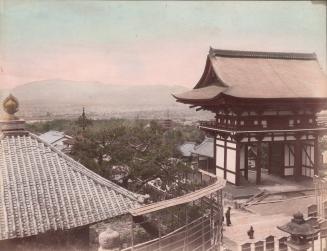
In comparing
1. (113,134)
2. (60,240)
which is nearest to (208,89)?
(113,134)

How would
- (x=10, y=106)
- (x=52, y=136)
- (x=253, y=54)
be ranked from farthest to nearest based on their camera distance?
(x=52, y=136), (x=253, y=54), (x=10, y=106)

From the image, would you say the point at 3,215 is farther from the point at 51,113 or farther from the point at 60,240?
the point at 51,113

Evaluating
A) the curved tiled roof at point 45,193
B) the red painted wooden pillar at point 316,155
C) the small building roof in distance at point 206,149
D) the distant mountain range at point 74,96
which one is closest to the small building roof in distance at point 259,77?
the red painted wooden pillar at point 316,155

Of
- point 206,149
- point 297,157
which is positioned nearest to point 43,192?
point 297,157

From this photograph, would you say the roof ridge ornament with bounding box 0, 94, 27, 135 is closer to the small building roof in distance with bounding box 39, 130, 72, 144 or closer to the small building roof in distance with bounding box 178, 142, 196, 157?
the small building roof in distance with bounding box 178, 142, 196, 157

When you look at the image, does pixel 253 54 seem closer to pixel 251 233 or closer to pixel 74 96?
pixel 251 233

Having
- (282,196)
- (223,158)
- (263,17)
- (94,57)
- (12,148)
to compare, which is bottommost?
(282,196)

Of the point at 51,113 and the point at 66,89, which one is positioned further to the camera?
the point at 51,113
